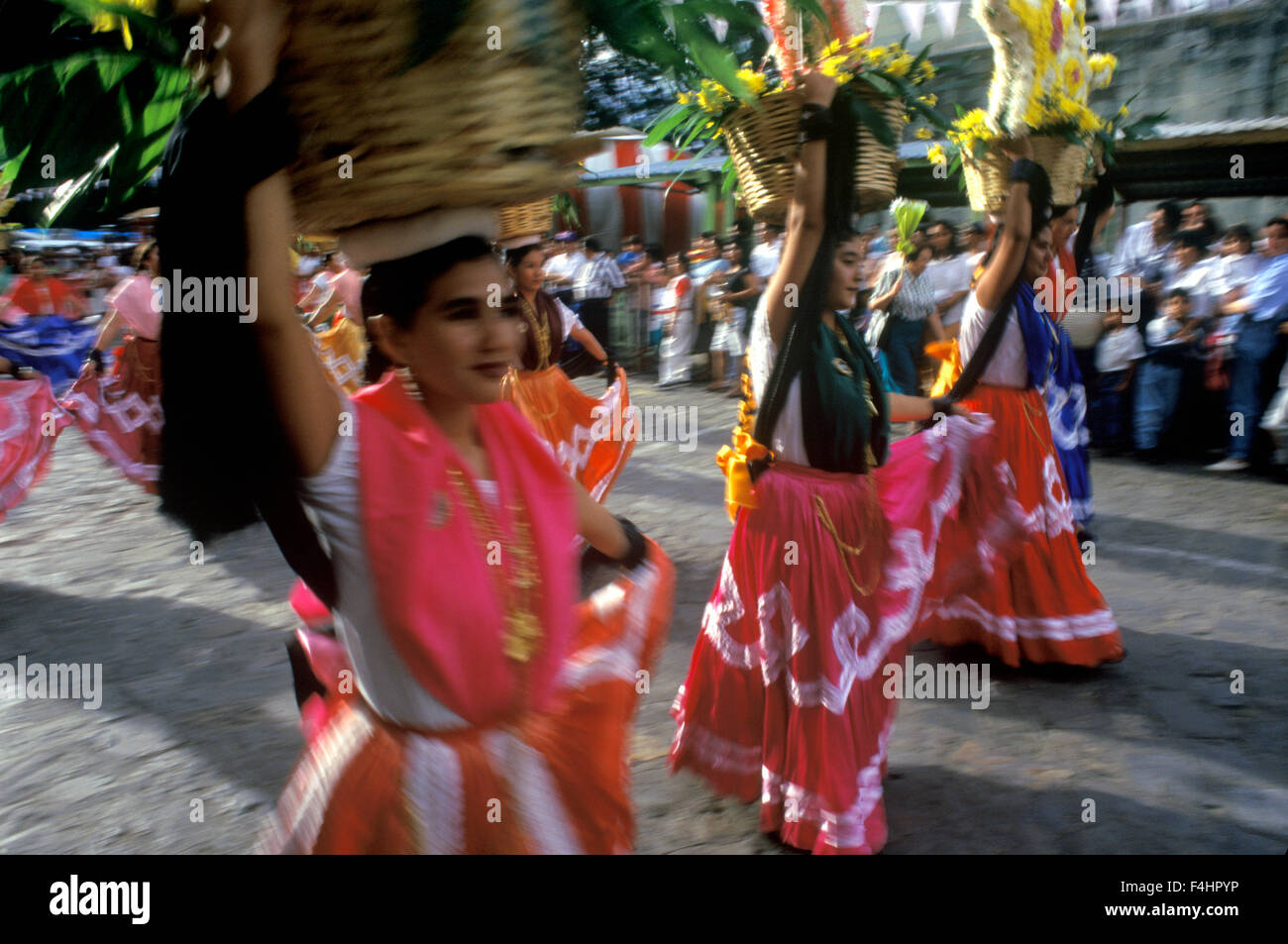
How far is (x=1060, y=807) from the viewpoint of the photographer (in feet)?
11.7

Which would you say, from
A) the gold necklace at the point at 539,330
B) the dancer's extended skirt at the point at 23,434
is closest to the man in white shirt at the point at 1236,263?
the gold necklace at the point at 539,330

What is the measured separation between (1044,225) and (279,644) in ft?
13.3

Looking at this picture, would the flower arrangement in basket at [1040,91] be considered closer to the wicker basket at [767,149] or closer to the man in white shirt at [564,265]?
the wicker basket at [767,149]

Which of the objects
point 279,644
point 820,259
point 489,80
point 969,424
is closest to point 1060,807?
point 969,424

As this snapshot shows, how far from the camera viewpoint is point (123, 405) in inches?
320

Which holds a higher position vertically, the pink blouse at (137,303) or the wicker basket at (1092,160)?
the wicker basket at (1092,160)

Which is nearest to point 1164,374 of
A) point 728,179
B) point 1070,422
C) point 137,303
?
point 1070,422

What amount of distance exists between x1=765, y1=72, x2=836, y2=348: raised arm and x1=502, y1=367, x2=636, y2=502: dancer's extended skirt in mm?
2688

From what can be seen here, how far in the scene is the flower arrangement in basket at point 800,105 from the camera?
10.0 ft

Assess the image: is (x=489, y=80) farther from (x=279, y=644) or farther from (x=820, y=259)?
(x=279, y=644)

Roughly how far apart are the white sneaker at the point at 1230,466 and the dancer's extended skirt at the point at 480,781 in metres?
8.13

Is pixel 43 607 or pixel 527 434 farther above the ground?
pixel 527 434

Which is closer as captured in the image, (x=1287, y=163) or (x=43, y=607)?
(x=43, y=607)

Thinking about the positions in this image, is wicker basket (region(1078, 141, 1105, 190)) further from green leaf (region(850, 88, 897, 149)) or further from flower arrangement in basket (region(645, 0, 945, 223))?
green leaf (region(850, 88, 897, 149))
